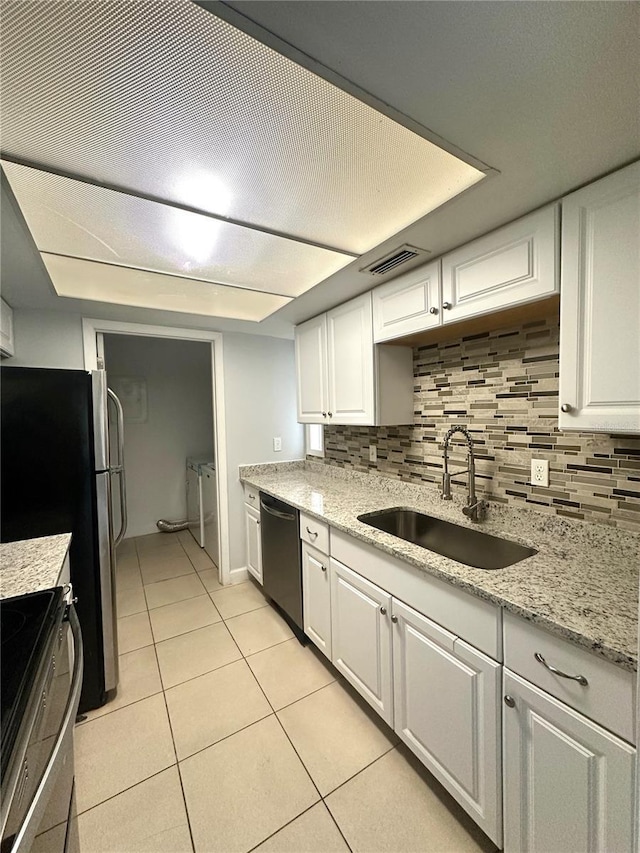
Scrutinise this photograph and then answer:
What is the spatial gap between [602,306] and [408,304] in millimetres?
827

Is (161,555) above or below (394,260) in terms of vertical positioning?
below

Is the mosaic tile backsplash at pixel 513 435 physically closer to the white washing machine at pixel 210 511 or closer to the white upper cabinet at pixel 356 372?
the white upper cabinet at pixel 356 372

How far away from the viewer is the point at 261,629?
7.36 ft

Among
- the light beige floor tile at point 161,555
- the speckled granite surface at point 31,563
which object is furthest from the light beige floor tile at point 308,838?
the light beige floor tile at point 161,555

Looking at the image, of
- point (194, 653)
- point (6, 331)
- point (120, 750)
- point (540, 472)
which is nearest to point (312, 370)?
point (540, 472)

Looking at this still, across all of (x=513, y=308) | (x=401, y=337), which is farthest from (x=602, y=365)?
(x=401, y=337)

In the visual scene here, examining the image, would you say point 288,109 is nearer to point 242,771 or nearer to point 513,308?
point 513,308

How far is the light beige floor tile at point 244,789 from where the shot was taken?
115 centimetres

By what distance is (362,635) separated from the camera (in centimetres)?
154

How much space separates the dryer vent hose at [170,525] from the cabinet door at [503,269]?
378 centimetres

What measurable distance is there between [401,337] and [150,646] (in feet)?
7.95

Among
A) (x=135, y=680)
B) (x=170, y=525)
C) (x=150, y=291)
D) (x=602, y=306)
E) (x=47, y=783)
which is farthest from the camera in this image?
(x=170, y=525)

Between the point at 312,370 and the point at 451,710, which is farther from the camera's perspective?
the point at 312,370

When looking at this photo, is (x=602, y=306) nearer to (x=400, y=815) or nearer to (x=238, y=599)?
(x=400, y=815)
